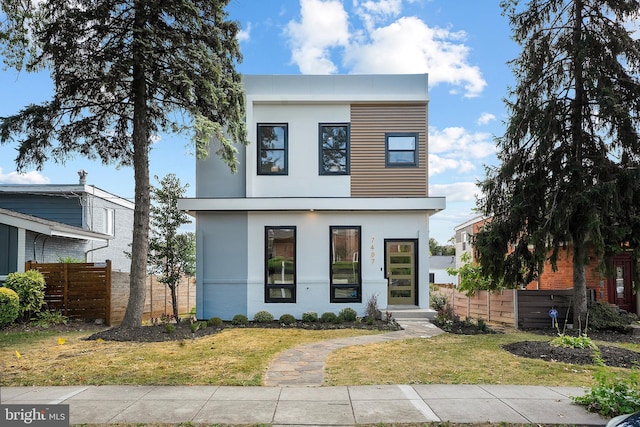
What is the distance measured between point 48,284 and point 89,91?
19.6 ft

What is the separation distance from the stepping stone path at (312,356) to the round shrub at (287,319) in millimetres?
2711

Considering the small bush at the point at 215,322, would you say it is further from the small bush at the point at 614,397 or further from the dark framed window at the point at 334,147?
the small bush at the point at 614,397

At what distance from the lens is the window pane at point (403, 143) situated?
562 inches

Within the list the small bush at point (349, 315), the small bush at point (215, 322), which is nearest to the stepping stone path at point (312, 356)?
the small bush at point (349, 315)

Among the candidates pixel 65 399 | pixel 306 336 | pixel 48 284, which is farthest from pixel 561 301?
pixel 48 284

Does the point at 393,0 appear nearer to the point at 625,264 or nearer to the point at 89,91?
the point at 89,91

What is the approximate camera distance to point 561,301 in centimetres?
1316

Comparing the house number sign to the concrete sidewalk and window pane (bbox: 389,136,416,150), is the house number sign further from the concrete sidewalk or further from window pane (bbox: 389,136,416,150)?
the concrete sidewalk

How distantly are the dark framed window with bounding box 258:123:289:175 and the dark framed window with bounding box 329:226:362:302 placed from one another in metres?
2.57

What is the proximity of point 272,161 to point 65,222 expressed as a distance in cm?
1230

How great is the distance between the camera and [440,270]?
41.3 metres

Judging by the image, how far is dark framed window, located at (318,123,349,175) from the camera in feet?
46.9

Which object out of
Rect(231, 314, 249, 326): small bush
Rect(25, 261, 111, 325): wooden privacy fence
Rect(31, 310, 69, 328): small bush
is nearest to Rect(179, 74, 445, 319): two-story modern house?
Rect(231, 314, 249, 326): small bush

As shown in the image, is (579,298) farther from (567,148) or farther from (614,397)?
(614,397)
